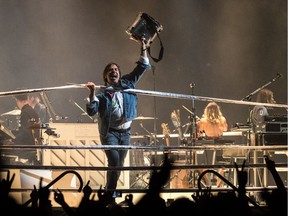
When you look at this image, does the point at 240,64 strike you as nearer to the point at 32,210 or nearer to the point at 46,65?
the point at 46,65

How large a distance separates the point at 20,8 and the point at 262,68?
599 cm

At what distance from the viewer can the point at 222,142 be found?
763cm

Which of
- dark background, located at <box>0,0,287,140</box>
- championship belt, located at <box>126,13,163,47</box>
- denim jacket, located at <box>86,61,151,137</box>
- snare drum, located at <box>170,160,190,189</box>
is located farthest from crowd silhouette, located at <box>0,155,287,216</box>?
dark background, located at <box>0,0,287,140</box>

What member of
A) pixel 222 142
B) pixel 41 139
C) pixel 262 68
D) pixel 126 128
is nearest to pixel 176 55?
pixel 262 68

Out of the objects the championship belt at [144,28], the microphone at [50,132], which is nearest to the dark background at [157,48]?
the microphone at [50,132]

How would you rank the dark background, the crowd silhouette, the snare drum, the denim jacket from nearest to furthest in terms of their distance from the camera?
the crowd silhouette
the denim jacket
the snare drum
the dark background

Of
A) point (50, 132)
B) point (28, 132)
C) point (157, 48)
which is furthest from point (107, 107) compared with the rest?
point (157, 48)

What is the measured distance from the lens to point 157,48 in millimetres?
12125

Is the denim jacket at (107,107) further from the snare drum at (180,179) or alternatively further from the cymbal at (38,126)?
the snare drum at (180,179)

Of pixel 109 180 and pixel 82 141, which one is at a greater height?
pixel 82 141

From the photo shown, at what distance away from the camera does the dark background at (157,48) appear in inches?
435

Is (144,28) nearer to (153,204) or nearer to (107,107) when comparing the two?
(107,107)

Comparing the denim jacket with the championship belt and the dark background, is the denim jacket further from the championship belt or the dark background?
the dark background

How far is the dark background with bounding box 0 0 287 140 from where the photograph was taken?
1105 centimetres
